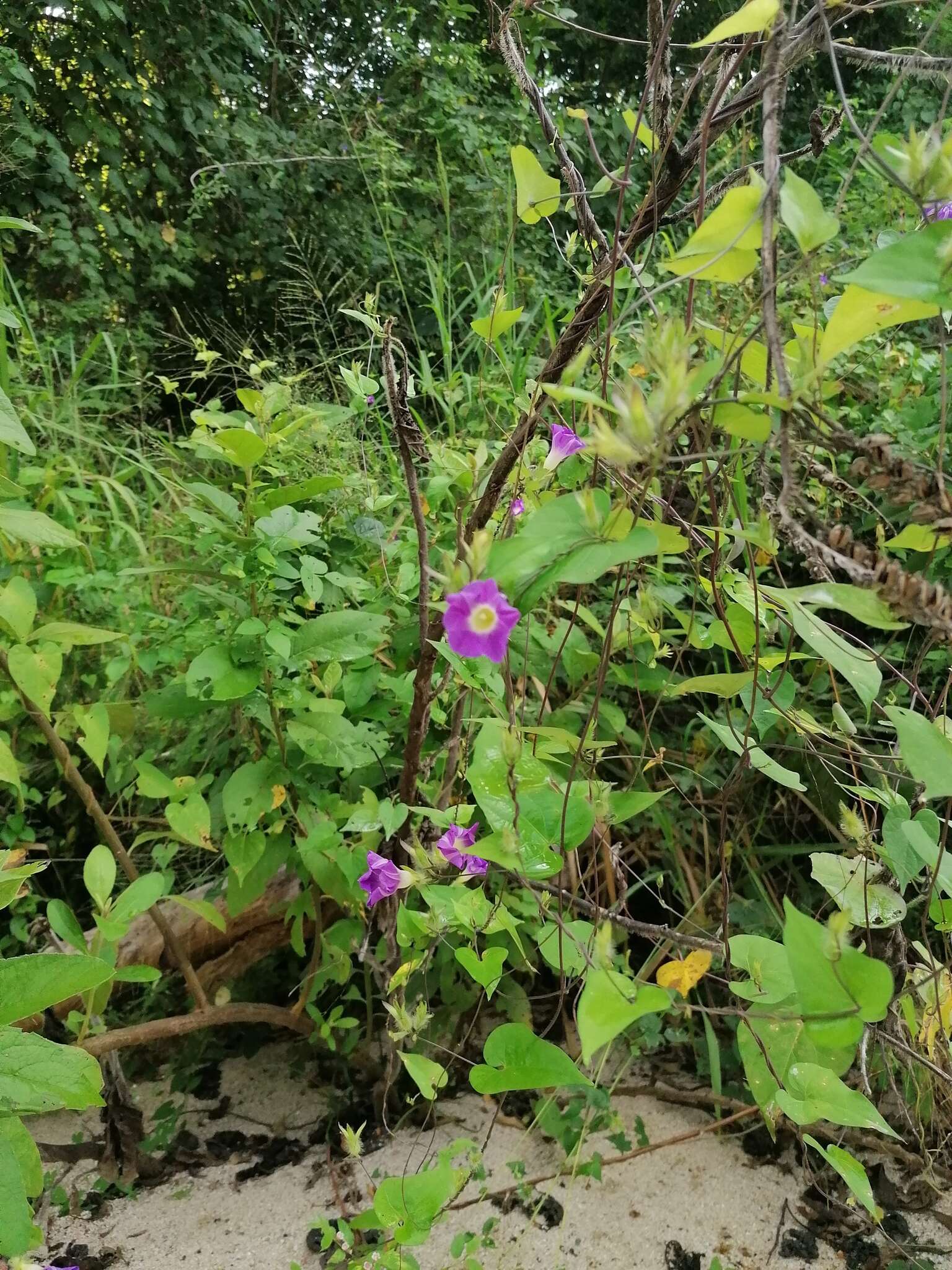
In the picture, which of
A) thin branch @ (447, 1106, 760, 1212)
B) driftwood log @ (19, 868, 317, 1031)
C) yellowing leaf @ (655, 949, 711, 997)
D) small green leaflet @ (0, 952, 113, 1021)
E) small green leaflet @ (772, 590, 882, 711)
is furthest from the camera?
driftwood log @ (19, 868, 317, 1031)

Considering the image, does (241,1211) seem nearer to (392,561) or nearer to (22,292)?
(392,561)

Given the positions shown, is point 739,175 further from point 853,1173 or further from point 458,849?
point 853,1173

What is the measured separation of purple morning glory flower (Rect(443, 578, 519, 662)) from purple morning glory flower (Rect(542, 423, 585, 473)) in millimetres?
323

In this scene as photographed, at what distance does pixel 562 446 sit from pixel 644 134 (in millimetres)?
234

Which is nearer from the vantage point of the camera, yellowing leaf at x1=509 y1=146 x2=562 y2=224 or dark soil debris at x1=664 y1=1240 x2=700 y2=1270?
yellowing leaf at x1=509 y1=146 x2=562 y2=224

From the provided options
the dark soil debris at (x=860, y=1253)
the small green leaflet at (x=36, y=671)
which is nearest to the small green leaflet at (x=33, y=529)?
the small green leaflet at (x=36, y=671)

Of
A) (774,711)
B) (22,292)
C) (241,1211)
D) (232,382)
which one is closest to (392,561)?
(774,711)

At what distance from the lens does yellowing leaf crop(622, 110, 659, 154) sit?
0.54 m

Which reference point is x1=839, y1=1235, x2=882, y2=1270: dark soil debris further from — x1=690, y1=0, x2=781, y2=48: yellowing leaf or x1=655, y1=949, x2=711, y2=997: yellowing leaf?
x1=690, y1=0, x2=781, y2=48: yellowing leaf

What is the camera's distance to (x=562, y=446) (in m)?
0.69

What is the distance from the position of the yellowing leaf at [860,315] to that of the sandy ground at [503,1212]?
0.87 metres

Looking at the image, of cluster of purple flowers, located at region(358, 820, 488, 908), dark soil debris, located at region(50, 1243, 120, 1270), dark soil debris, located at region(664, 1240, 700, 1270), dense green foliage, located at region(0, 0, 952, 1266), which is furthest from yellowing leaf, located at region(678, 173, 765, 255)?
dark soil debris, located at region(50, 1243, 120, 1270)

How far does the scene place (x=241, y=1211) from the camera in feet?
3.06

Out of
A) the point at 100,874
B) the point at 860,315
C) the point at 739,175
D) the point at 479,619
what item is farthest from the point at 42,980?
the point at 739,175
